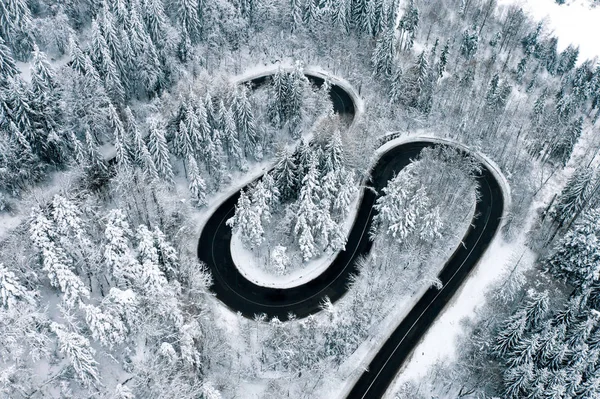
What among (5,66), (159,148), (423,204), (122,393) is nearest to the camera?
(122,393)

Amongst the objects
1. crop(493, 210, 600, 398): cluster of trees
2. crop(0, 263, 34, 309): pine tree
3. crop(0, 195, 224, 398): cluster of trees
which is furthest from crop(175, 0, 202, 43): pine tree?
crop(493, 210, 600, 398): cluster of trees

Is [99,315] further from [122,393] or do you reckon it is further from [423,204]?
[423,204]

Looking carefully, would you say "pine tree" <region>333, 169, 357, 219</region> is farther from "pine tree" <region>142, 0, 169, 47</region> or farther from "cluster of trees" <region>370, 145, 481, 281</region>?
"pine tree" <region>142, 0, 169, 47</region>

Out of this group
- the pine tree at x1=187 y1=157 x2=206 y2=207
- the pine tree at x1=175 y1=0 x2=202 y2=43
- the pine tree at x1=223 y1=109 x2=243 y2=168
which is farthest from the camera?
the pine tree at x1=175 y1=0 x2=202 y2=43

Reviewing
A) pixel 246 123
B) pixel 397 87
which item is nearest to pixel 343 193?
pixel 246 123

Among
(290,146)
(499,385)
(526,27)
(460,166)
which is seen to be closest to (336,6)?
(290,146)

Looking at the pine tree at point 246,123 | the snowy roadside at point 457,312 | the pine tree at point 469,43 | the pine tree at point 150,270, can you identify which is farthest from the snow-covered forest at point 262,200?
the pine tree at point 469,43
